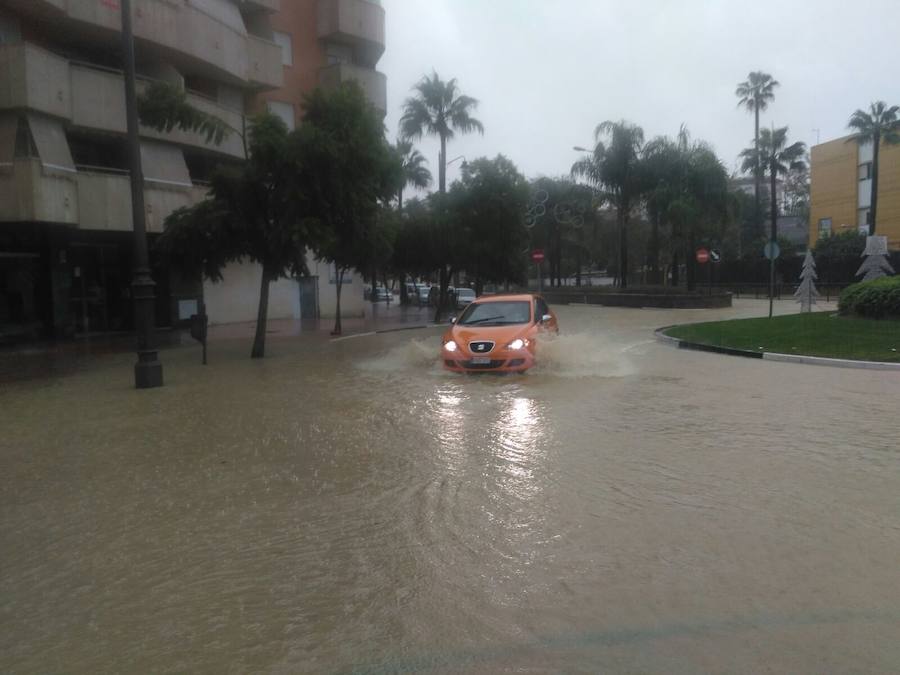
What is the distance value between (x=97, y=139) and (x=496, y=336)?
15.2 meters

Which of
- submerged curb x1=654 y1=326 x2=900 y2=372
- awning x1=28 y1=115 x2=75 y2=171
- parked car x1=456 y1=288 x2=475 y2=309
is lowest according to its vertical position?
submerged curb x1=654 y1=326 x2=900 y2=372

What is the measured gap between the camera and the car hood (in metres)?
13.2

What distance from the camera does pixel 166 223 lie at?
18391 millimetres

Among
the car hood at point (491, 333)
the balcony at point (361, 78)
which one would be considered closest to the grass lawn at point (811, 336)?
the car hood at point (491, 333)

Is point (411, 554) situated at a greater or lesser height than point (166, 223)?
lesser

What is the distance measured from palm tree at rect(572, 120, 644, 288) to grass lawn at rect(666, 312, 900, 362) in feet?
76.3

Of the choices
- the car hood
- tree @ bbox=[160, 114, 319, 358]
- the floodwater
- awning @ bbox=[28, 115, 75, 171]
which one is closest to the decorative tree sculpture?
the floodwater

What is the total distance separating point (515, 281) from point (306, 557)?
97.7ft

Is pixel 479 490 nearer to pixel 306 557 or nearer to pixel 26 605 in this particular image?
pixel 306 557

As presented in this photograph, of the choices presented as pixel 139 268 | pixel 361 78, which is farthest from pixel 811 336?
pixel 361 78

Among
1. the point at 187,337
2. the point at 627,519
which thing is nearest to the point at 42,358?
the point at 187,337

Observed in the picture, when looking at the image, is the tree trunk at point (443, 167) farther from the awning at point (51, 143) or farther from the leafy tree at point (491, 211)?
the awning at point (51, 143)

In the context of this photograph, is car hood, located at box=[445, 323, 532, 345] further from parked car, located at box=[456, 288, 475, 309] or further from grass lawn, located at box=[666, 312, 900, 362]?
parked car, located at box=[456, 288, 475, 309]

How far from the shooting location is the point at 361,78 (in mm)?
32688
